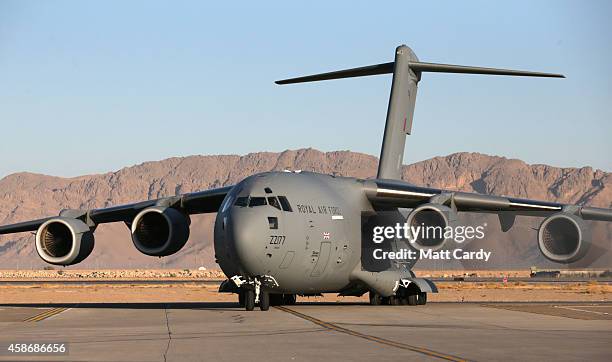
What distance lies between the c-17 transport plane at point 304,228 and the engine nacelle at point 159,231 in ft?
0.09

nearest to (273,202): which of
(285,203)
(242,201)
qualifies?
(285,203)

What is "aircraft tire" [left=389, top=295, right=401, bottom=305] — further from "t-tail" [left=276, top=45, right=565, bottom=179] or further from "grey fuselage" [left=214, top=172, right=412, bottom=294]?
"t-tail" [left=276, top=45, right=565, bottom=179]

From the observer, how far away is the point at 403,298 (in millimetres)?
31938

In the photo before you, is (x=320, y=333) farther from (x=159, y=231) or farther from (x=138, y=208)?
(x=138, y=208)

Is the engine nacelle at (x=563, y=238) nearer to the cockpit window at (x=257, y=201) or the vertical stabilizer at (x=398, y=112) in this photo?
the cockpit window at (x=257, y=201)

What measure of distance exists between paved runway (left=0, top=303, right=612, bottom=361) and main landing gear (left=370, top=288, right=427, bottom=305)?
2.22 m

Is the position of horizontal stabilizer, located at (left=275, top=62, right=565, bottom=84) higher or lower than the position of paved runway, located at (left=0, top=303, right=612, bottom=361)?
higher

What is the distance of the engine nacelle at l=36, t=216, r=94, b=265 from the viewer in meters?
30.5

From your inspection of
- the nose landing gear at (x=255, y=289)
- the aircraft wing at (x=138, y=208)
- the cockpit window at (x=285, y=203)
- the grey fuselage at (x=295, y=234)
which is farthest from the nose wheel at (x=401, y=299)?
the cockpit window at (x=285, y=203)

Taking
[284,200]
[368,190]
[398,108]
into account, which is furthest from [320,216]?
[398,108]

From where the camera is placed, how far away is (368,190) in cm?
3123

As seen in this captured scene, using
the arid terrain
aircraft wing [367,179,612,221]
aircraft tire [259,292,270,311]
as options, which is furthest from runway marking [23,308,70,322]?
the arid terrain

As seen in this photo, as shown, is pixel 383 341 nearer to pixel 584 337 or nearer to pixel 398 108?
pixel 584 337

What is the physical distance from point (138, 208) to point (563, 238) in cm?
1217
